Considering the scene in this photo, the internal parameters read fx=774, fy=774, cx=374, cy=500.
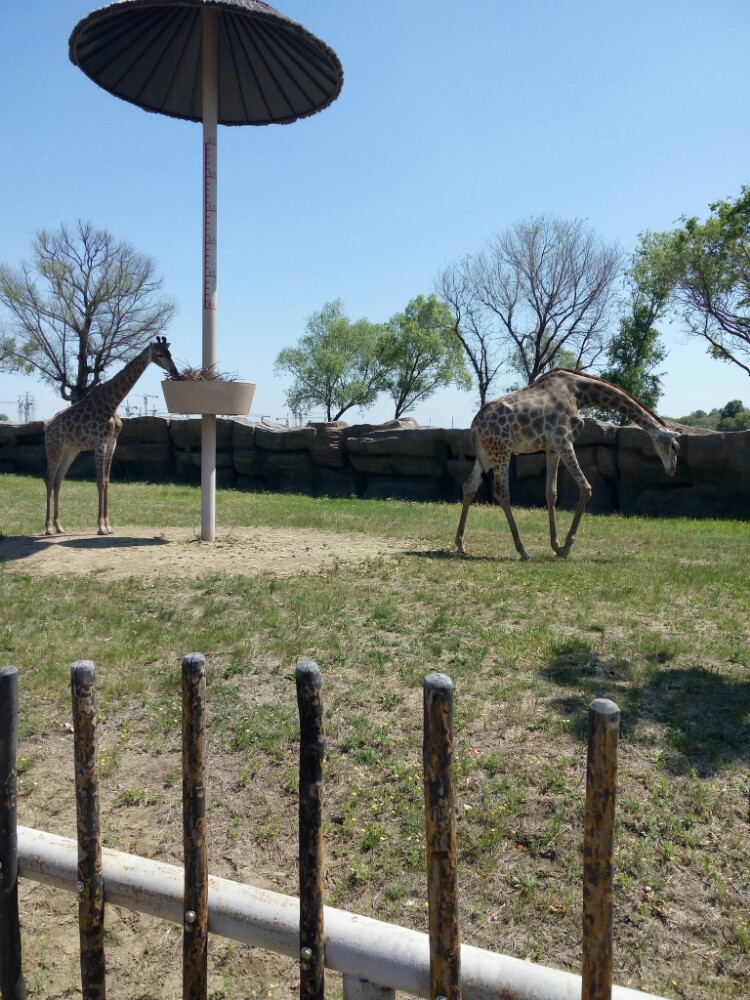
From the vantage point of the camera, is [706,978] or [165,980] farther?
[165,980]

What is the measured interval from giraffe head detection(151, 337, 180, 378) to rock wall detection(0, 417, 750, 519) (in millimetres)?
7561

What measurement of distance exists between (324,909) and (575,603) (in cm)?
495

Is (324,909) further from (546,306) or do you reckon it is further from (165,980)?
(546,306)

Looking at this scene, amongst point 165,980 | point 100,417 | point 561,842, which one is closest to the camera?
point 165,980

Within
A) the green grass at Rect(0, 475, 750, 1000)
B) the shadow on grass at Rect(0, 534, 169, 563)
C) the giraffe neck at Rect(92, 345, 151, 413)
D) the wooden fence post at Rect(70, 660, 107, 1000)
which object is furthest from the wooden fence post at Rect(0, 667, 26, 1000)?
the giraffe neck at Rect(92, 345, 151, 413)

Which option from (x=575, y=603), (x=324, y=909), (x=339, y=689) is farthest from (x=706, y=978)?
(x=575, y=603)

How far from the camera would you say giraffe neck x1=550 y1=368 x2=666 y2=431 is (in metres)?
9.87

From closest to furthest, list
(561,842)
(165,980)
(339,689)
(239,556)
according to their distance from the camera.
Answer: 1. (165,980)
2. (561,842)
3. (339,689)
4. (239,556)

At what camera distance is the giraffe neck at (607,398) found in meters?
9.87

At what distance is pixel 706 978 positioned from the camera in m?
2.90

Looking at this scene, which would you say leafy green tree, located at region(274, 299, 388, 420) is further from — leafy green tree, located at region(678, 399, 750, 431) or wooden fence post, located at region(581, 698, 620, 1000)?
wooden fence post, located at region(581, 698, 620, 1000)

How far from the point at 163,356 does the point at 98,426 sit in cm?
131

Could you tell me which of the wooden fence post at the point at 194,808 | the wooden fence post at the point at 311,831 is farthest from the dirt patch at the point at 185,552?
the wooden fence post at the point at 311,831

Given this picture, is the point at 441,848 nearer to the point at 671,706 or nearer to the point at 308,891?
the point at 308,891
